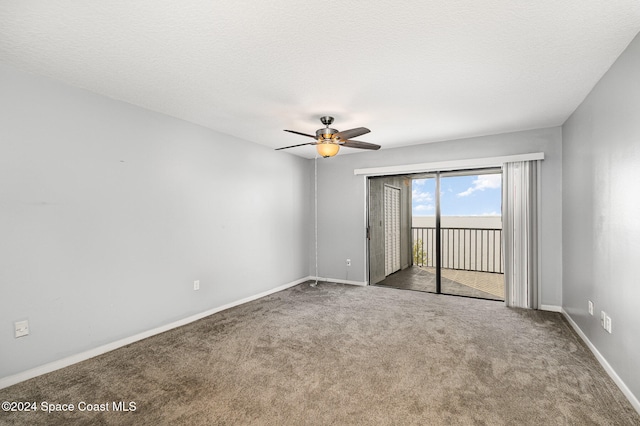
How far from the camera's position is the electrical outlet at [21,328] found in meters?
2.37

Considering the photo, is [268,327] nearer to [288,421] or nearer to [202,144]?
[288,421]

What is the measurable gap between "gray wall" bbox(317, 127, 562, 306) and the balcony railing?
1540 mm

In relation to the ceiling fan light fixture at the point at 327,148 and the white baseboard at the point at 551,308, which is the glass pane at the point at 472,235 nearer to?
the white baseboard at the point at 551,308

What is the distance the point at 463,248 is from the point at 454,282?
3.50ft

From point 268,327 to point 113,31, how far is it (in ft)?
9.99

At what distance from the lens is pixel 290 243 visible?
554 cm

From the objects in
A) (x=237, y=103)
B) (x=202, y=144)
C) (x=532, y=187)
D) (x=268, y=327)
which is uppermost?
(x=237, y=103)

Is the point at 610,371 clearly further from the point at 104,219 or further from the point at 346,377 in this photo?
the point at 104,219

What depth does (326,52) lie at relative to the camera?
86.9 inches

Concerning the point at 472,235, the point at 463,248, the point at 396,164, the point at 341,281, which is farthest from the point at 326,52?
the point at 463,248

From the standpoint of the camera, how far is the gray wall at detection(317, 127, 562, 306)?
161 inches

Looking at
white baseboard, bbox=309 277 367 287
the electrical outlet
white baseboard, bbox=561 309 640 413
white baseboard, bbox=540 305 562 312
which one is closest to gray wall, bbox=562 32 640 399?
white baseboard, bbox=561 309 640 413

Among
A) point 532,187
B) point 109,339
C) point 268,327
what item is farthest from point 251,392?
point 532,187

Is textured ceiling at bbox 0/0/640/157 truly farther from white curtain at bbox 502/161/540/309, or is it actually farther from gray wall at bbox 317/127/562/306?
white curtain at bbox 502/161/540/309
